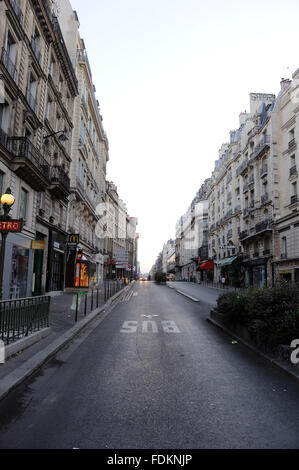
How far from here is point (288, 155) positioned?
3148cm

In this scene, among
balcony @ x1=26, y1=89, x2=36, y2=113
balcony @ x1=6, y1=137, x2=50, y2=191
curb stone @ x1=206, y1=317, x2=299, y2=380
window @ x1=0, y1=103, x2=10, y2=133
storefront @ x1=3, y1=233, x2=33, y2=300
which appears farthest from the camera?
balcony @ x1=26, y1=89, x2=36, y2=113

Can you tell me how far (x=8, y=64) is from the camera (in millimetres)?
15812

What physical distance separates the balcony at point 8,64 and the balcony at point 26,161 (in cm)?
319

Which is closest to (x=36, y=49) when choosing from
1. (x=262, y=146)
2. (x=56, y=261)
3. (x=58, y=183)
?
(x=58, y=183)

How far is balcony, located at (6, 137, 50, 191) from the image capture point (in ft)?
53.1

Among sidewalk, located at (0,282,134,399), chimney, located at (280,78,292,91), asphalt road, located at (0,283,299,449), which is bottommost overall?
asphalt road, located at (0,283,299,449)

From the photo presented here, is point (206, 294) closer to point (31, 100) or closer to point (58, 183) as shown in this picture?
point (58, 183)

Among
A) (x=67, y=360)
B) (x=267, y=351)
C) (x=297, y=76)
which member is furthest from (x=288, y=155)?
(x=67, y=360)

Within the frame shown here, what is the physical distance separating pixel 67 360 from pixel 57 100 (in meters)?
21.3

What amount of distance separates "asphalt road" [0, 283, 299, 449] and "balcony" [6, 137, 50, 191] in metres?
11.1

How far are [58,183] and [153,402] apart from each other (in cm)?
1940

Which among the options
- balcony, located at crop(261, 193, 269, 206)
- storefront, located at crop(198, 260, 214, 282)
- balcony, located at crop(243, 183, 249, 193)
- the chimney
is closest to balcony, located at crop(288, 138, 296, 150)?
balcony, located at crop(261, 193, 269, 206)

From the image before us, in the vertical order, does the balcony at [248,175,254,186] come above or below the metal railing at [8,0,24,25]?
below

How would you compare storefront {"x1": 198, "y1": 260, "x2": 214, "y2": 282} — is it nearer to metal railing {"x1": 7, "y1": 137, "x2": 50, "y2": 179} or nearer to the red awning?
the red awning
